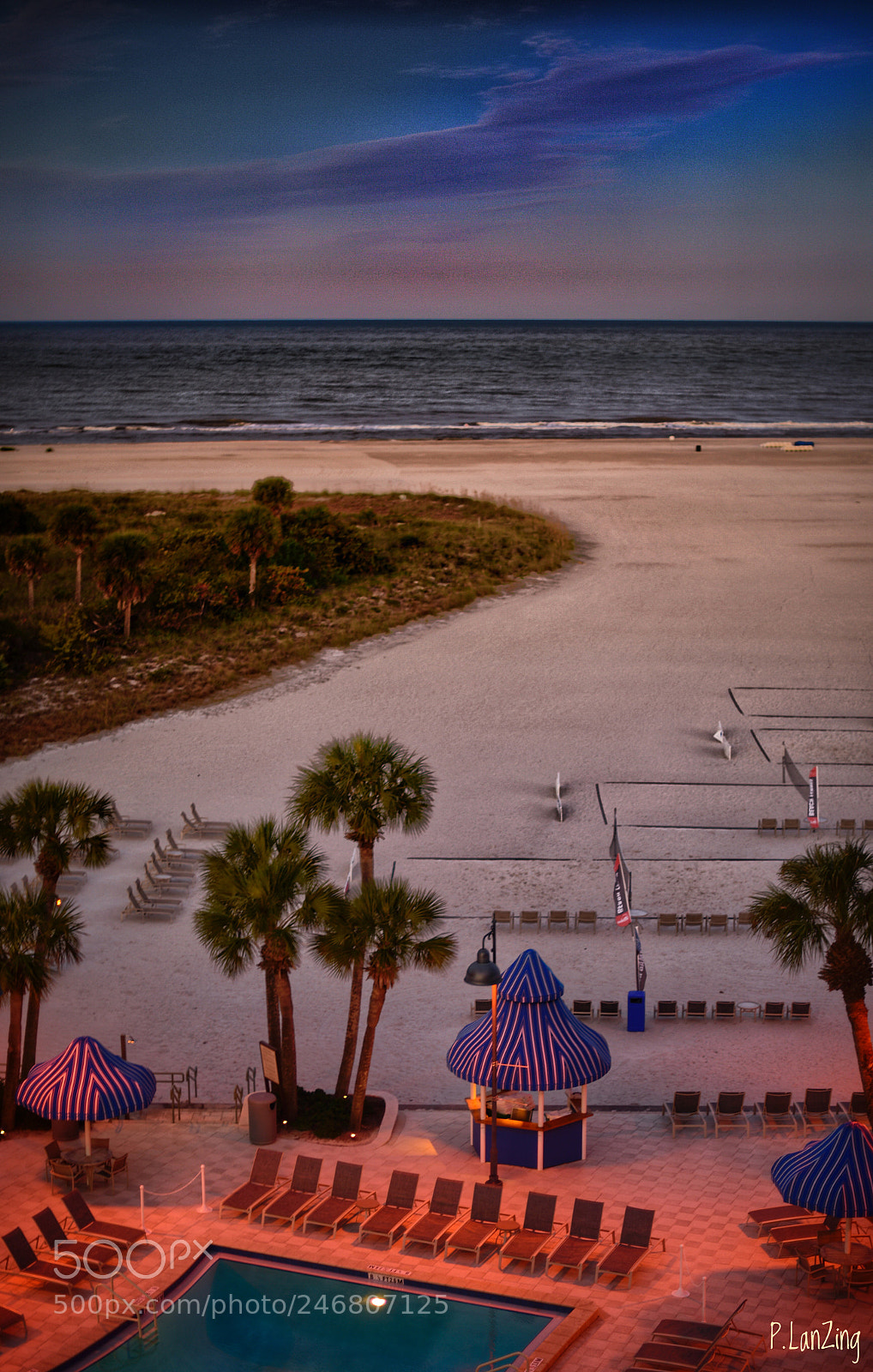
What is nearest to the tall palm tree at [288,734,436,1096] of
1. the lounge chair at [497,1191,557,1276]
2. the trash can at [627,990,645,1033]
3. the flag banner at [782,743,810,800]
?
the lounge chair at [497,1191,557,1276]

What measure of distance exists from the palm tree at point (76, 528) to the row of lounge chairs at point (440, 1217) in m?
32.8

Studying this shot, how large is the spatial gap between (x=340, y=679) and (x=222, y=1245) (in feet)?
82.1

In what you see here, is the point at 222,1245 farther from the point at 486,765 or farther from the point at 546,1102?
the point at 486,765

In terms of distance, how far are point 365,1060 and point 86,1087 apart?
3.99 meters

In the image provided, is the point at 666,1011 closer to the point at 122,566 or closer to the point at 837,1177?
the point at 837,1177

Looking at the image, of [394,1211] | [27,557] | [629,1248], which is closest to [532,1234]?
[629,1248]

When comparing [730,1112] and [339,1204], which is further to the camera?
[730,1112]

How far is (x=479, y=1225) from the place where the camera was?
16047 millimetres

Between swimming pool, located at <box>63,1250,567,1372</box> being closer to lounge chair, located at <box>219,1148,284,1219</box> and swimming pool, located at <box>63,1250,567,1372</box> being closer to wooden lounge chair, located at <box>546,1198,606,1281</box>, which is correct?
wooden lounge chair, located at <box>546,1198,606,1281</box>

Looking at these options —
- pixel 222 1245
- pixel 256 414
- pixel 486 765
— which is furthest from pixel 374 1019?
pixel 256 414

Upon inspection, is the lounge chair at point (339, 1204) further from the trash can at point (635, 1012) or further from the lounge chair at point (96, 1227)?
the trash can at point (635, 1012)

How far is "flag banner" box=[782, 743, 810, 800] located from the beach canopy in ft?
47.6

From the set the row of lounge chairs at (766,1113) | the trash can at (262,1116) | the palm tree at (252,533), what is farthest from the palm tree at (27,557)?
the row of lounge chairs at (766,1113)

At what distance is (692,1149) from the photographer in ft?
60.5
